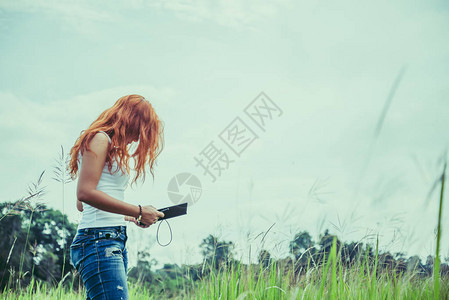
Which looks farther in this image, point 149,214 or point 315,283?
point 315,283

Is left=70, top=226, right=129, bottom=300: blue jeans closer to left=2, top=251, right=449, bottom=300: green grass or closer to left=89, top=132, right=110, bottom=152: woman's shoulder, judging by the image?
left=89, top=132, right=110, bottom=152: woman's shoulder

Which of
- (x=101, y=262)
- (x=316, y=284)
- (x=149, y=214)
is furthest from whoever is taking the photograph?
(x=316, y=284)

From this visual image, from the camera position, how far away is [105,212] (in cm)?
172

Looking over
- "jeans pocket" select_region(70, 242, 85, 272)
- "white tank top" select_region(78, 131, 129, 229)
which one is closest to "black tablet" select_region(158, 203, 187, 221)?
"white tank top" select_region(78, 131, 129, 229)

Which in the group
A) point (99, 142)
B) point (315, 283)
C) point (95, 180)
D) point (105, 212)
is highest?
point (99, 142)

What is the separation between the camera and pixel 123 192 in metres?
1.82

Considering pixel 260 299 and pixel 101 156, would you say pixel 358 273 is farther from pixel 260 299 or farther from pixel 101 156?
pixel 101 156

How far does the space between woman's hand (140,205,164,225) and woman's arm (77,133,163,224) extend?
14 cm

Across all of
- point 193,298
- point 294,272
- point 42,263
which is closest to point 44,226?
point 42,263

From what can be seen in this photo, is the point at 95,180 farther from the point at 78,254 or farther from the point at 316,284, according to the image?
the point at 316,284

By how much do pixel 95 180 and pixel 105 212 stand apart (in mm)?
148

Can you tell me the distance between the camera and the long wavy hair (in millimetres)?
1754

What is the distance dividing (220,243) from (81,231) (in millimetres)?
1543

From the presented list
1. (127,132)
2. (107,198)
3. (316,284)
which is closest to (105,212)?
(107,198)
